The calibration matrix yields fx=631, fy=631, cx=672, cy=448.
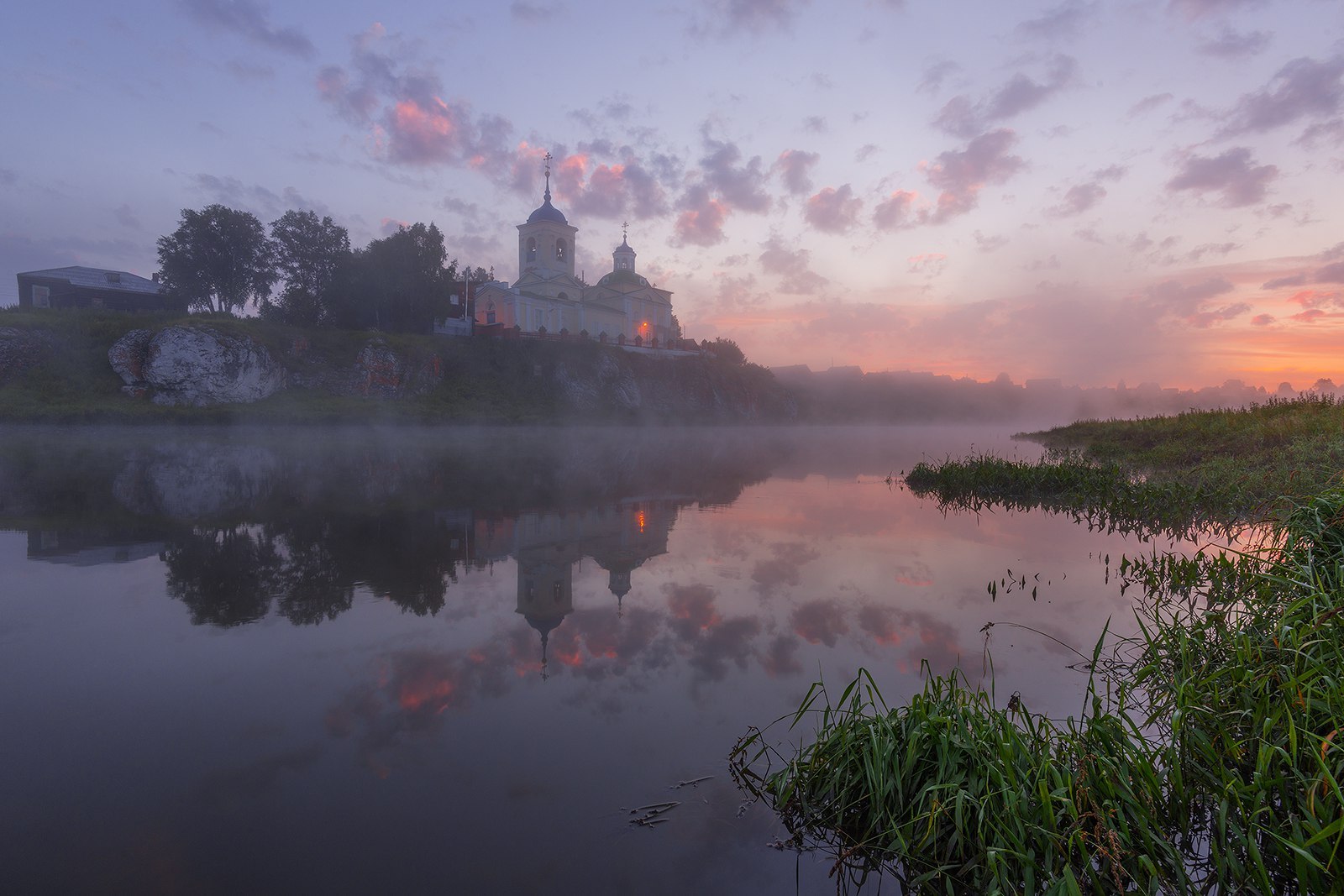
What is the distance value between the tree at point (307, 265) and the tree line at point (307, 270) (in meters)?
0.09

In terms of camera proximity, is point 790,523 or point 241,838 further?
point 790,523

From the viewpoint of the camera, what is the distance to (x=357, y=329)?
66500 mm

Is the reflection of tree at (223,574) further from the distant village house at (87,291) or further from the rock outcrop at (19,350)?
the distant village house at (87,291)

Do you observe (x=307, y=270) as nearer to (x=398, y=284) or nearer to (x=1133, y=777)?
(x=398, y=284)

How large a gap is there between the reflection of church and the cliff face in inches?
1717

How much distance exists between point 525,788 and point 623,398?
69.1m

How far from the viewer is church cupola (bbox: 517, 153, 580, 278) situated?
75812mm

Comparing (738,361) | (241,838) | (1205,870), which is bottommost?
(241,838)

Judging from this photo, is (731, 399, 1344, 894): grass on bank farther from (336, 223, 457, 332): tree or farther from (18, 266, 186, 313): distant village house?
(18, 266, 186, 313): distant village house

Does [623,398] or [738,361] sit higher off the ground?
[738,361]

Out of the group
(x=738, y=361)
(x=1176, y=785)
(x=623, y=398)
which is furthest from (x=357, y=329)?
(x=1176, y=785)

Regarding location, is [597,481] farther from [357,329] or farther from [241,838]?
[357,329]

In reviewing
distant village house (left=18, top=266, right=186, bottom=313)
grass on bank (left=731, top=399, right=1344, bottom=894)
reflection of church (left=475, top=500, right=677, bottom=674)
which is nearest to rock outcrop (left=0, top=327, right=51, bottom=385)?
distant village house (left=18, top=266, right=186, bottom=313)

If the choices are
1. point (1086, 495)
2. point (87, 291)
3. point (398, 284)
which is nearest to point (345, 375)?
point (398, 284)
